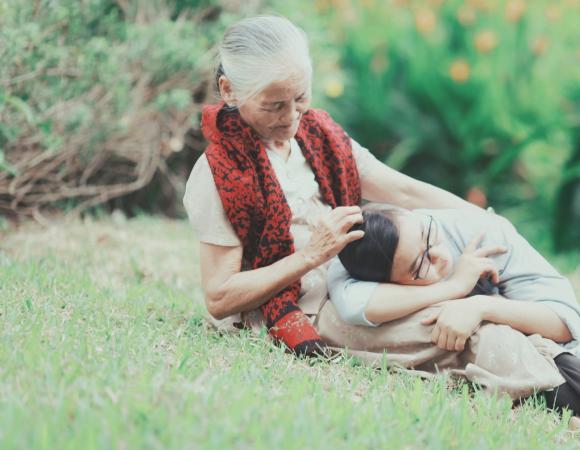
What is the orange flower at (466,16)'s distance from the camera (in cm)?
677

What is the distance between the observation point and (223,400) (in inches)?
87.4

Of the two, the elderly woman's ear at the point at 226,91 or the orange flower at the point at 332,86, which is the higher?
the elderly woman's ear at the point at 226,91

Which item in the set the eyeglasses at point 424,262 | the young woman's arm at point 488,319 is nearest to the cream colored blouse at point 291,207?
the eyeglasses at point 424,262

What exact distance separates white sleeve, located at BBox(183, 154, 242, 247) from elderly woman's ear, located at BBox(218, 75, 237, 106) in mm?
270

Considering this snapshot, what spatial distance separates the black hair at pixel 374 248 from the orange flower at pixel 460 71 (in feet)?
12.7

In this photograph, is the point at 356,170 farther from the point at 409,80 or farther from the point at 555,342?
the point at 409,80

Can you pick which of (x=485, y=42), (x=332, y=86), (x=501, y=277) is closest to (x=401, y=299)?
(x=501, y=277)

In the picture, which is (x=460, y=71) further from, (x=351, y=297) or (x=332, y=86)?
(x=351, y=297)

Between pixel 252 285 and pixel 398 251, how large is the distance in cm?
56

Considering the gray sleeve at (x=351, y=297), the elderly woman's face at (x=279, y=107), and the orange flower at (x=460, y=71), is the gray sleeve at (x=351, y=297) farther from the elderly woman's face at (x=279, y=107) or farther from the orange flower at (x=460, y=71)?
the orange flower at (x=460, y=71)

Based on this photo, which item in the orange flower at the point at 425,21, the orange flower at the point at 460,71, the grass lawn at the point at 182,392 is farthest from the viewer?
the orange flower at the point at 425,21

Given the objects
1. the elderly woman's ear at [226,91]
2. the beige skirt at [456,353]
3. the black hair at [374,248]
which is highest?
the elderly woman's ear at [226,91]

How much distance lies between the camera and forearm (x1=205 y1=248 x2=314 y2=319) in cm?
299

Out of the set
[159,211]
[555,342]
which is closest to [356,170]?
[555,342]
